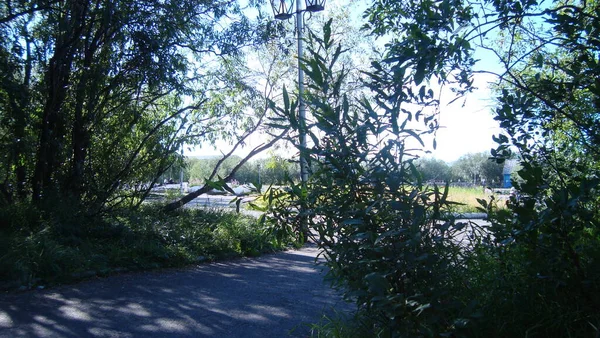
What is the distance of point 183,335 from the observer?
5.22 m

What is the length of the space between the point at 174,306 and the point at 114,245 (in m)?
3.62

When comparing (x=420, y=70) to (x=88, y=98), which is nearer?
(x=420, y=70)

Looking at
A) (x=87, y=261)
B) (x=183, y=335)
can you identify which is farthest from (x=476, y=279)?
(x=87, y=261)

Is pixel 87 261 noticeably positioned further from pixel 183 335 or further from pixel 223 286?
pixel 183 335

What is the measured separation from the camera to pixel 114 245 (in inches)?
369

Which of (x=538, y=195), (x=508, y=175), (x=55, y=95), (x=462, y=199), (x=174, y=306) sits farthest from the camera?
(x=55, y=95)

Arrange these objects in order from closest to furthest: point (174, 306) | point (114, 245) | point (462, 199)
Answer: point (462, 199)
point (174, 306)
point (114, 245)

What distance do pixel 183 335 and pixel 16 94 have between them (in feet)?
19.0

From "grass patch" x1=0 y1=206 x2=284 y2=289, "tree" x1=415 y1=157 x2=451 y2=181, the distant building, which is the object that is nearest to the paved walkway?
"grass patch" x1=0 y1=206 x2=284 y2=289

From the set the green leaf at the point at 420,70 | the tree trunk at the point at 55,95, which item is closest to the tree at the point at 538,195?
the green leaf at the point at 420,70

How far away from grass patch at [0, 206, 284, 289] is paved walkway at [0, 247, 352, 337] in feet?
1.41

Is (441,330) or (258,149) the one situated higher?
(258,149)

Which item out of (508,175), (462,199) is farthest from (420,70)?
(462,199)

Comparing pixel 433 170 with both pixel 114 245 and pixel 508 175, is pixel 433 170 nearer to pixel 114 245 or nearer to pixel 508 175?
pixel 508 175
